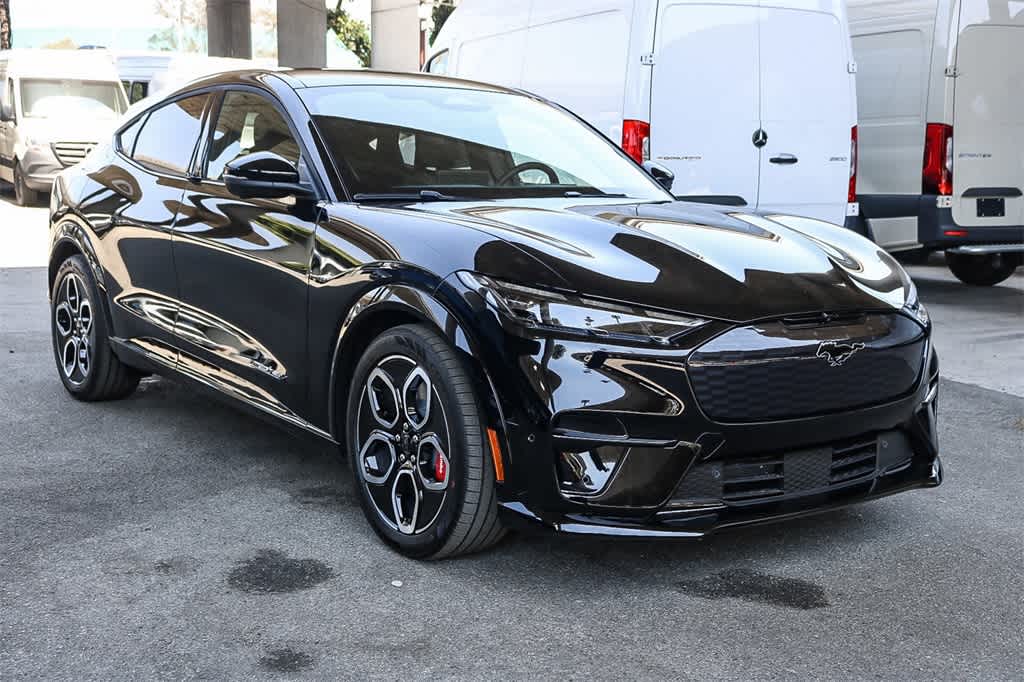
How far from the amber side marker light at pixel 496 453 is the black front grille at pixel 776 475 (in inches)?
18.4

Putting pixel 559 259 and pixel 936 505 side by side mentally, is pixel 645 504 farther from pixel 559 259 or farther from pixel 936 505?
pixel 936 505

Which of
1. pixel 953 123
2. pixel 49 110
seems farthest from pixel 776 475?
pixel 49 110

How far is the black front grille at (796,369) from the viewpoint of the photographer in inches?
133

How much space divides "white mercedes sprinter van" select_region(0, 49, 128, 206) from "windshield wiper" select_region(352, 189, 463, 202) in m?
15.1

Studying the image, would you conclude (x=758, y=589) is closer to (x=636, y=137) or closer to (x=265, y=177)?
(x=265, y=177)

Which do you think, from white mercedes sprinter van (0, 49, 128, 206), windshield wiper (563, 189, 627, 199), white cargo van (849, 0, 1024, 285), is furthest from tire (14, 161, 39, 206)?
windshield wiper (563, 189, 627, 199)

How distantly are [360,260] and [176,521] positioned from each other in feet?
3.59

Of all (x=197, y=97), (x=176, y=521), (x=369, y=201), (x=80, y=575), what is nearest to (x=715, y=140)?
(x=197, y=97)

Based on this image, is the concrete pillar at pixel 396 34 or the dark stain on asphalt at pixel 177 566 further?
the concrete pillar at pixel 396 34

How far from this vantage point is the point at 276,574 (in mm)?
3705

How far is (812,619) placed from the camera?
3389mm

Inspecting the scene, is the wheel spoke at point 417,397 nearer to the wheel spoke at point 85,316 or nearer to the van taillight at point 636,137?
the wheel spoke at point 85,316

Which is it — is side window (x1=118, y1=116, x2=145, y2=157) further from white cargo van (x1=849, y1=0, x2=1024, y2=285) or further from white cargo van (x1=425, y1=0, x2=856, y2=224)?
white cargo van (x1=849, y1=0, x2=1024, y2=285)

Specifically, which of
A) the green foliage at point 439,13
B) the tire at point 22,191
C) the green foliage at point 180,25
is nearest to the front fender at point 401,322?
the tire at point 22,191
